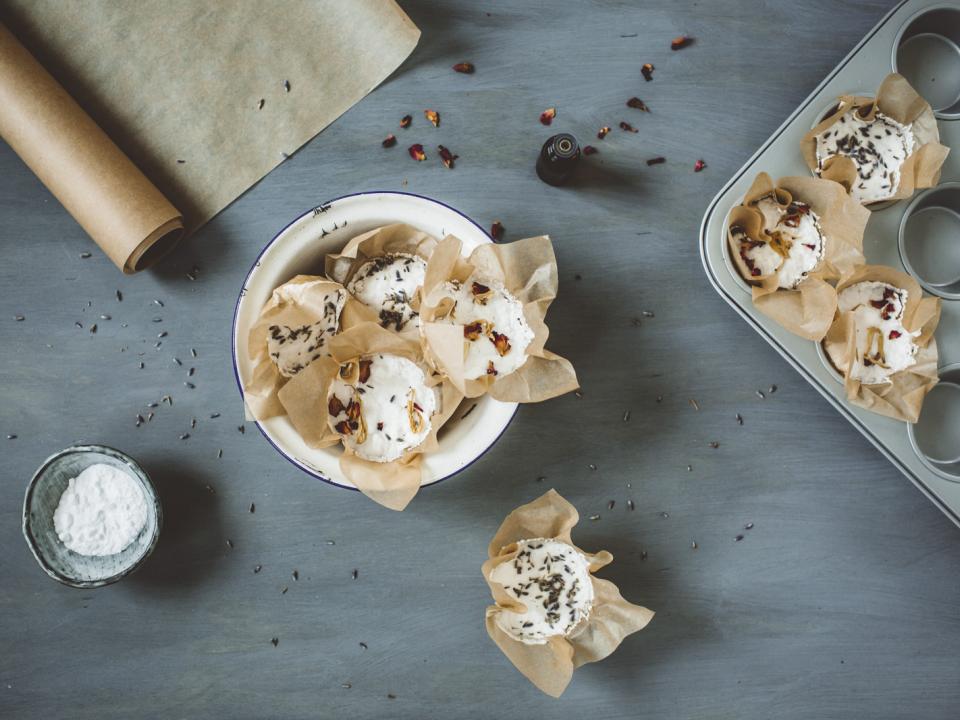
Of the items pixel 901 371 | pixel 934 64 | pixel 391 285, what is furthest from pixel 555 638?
pixel 934 64

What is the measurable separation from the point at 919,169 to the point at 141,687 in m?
1.43

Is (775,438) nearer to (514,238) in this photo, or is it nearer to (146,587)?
(514,238)

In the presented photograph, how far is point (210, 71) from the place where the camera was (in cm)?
105

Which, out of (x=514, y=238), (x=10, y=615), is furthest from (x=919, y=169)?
(x=10, y=615)

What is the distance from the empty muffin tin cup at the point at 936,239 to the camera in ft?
3.66

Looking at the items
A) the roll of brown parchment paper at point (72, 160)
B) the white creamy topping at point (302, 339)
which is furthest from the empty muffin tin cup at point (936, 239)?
the roll of brown parchment paper at point (72, 160)

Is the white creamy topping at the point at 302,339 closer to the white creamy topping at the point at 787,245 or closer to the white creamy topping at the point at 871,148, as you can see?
the white creamy topping at the point at 787,245

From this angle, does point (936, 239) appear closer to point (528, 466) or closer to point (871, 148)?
point (871, 148)


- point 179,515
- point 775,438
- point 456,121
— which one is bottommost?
point 775,438

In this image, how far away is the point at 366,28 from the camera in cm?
105

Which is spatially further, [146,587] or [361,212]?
[146,587]

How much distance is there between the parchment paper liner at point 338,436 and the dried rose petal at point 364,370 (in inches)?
0.8

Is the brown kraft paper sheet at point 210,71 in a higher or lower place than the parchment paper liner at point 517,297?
higher

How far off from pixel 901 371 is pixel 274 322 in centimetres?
93
